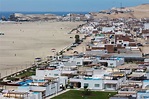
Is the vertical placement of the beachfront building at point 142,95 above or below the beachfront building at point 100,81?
below

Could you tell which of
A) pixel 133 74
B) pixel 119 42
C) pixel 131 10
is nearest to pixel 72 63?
pixel 133 74

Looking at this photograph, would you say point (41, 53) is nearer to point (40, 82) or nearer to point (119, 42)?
point (119, 42)

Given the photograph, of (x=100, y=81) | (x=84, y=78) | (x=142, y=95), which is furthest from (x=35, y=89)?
(x=142, y=95)

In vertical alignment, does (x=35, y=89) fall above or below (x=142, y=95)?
above

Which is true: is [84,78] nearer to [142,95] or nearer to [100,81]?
[100,81]

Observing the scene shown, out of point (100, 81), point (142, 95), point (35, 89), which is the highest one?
point (100, 81)

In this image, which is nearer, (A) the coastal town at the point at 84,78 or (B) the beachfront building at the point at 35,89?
(B) the beachfront building at the point at 35,89

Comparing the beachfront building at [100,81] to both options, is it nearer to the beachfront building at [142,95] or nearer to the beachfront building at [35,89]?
the beachfront building at [35,89]

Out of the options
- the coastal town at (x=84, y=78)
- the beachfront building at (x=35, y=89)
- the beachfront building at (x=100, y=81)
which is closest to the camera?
the beachfront building at (x=35, y=89)

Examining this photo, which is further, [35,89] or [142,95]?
[35,89]

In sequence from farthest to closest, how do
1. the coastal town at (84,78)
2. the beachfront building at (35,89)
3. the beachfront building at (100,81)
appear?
the beachfront building at (100,81)
the coastal town at (84,78)
the beachfront building at (35,89)

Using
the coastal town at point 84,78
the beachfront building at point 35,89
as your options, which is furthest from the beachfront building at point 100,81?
the beachfront building at point 35,89
